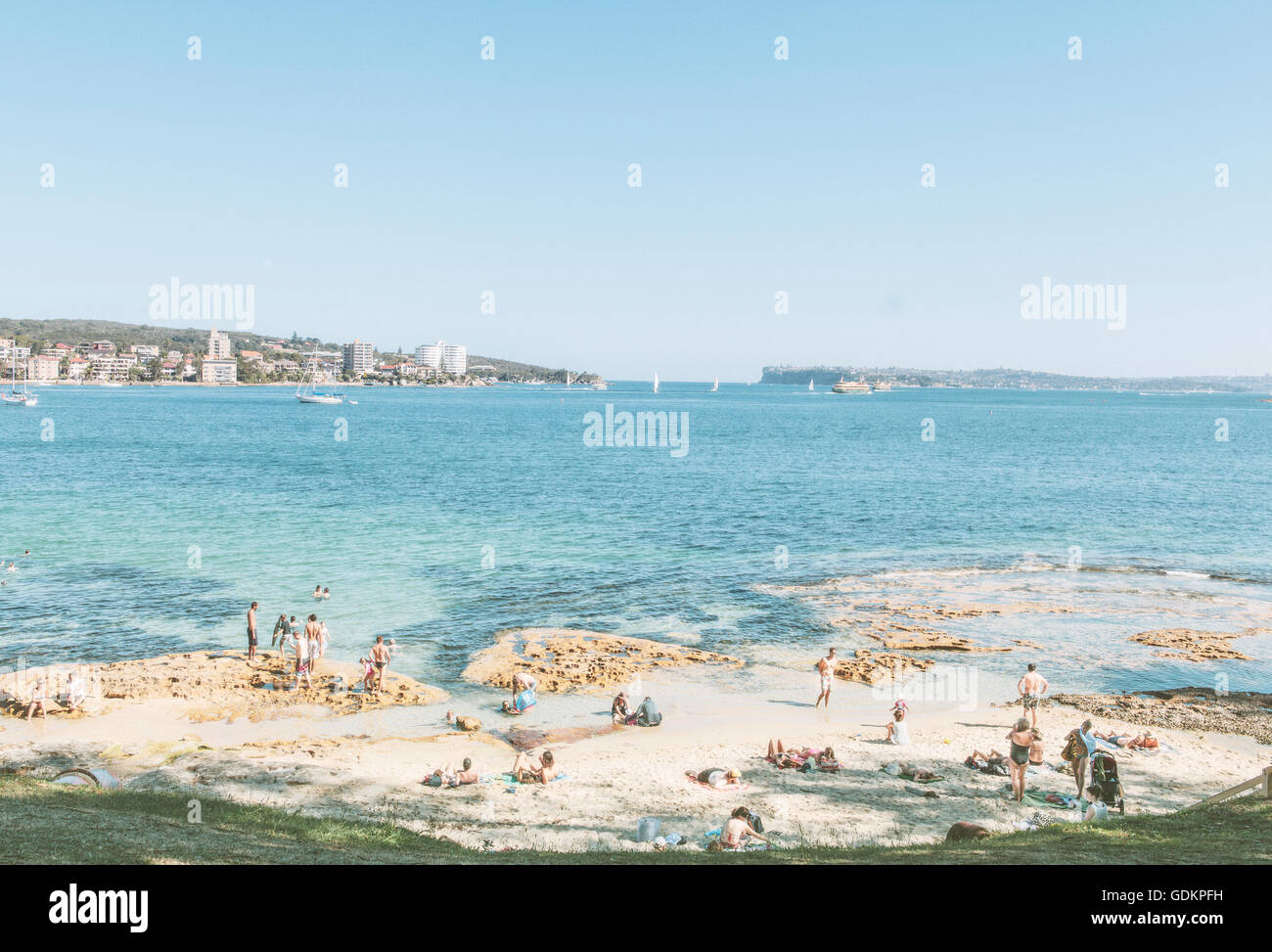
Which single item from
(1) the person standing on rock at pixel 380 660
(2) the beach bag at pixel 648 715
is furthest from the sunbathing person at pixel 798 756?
(1) the person standing on rock at pixel 380 660

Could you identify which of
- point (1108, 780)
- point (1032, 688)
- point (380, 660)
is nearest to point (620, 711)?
point (380, 660)

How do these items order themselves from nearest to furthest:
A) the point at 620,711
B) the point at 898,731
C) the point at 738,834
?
the point at 738,834 < the point at 898,731 < the point at 620,711

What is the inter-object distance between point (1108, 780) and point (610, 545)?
32554 millimetres

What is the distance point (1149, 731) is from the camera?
71.7ft

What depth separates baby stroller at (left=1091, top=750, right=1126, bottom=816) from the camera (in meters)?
16.8

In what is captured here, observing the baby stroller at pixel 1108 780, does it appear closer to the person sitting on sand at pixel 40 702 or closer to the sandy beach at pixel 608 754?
the sandy beach at pixel 608 754

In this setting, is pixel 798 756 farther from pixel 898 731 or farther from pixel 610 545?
pixel 610 545

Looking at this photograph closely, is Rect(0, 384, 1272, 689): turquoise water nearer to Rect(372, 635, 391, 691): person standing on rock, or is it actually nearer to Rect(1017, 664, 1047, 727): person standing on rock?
Rect(372, 635, 391, 691): person standing on rock

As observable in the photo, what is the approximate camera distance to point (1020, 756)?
18047mm

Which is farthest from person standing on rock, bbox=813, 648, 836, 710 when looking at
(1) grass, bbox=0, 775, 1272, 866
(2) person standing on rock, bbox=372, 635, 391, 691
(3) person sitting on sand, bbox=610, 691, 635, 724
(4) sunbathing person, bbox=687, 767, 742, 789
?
(2) person standing on rock, bbox=372, 635, 391, 691

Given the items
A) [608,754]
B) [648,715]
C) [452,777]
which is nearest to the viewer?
[452,777]
